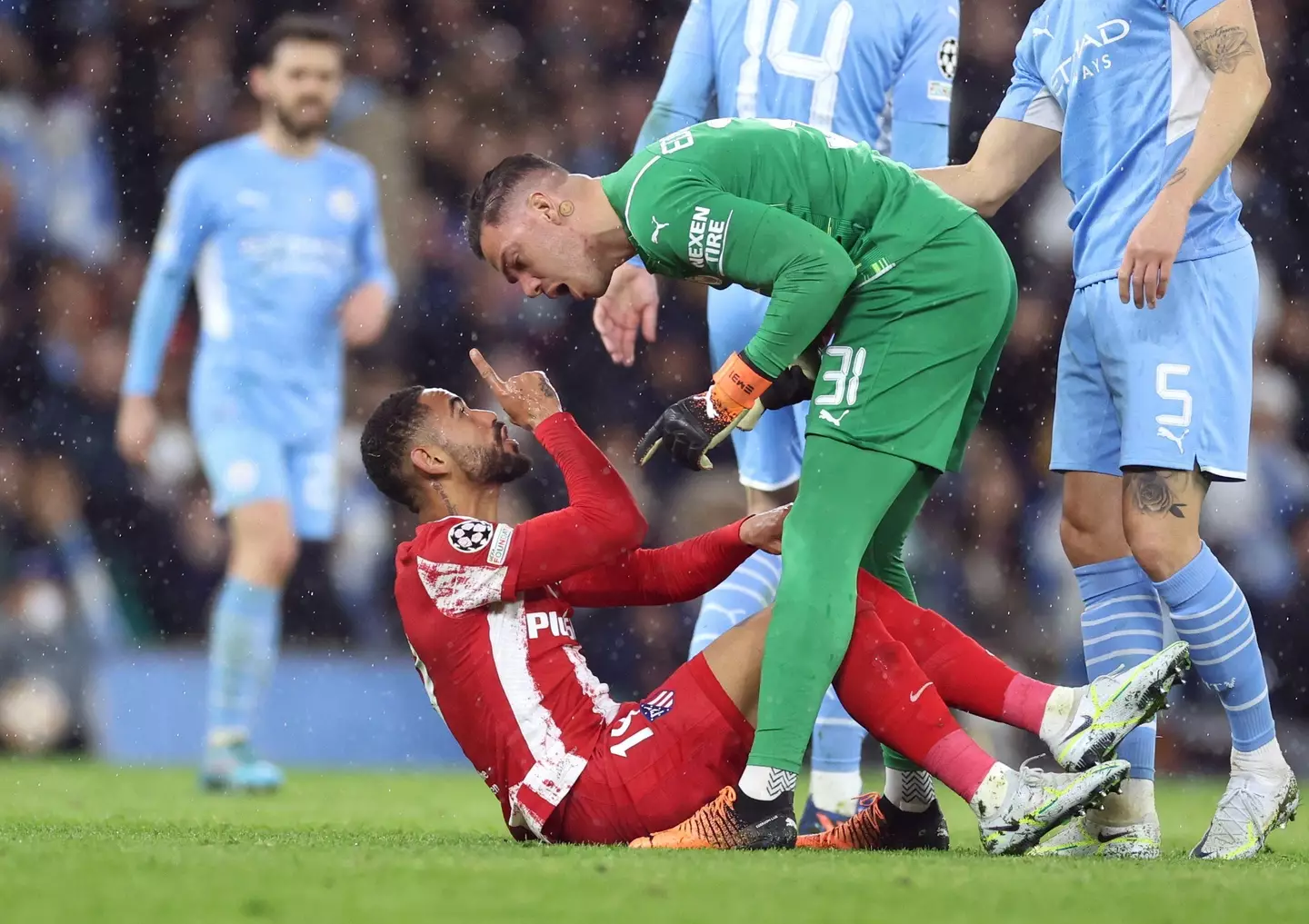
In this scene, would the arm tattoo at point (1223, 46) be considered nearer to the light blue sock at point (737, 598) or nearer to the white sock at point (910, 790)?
the white sock at point (910, 790)

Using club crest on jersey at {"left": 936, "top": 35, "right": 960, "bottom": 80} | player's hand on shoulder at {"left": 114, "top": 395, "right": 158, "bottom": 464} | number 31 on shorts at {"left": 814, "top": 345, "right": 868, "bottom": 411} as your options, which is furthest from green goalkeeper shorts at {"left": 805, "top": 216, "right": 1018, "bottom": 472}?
player's hand on shoulder at {"left": 114, "top": 395, "right": 158, "bottom": 464}

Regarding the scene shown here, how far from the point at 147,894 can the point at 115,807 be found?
2.54 meters

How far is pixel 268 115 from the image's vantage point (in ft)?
23.7

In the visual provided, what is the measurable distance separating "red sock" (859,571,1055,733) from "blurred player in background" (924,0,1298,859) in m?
0.36

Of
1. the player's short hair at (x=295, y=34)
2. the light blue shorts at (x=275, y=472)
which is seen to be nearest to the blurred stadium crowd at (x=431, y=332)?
the light blue shorts at (x=275, y=472)

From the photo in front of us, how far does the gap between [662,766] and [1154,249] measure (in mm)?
1424

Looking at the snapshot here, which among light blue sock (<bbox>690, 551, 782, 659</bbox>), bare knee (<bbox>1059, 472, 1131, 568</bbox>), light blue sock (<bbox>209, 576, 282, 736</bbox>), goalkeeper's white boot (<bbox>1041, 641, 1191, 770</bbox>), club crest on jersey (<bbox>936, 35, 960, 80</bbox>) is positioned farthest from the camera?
light blue sock (<bbox>209, 576, 282, 736</bbox>)

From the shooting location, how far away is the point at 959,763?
3189 mm

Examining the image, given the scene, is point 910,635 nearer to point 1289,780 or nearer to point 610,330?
point 1289,780

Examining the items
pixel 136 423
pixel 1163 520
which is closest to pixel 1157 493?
pixel 1163 520

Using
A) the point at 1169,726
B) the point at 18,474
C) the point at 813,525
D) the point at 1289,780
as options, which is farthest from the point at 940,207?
the point at 18,474

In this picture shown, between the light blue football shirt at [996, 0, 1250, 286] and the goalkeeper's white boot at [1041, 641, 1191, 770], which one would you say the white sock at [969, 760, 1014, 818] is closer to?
the goalkeeper's white boot at [1041, 641, 1191, 770]

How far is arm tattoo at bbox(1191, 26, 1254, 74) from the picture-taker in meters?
3.53

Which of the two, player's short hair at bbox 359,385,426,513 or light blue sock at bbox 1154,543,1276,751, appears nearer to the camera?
light blue sock at bbox 1154,543,1276,751
